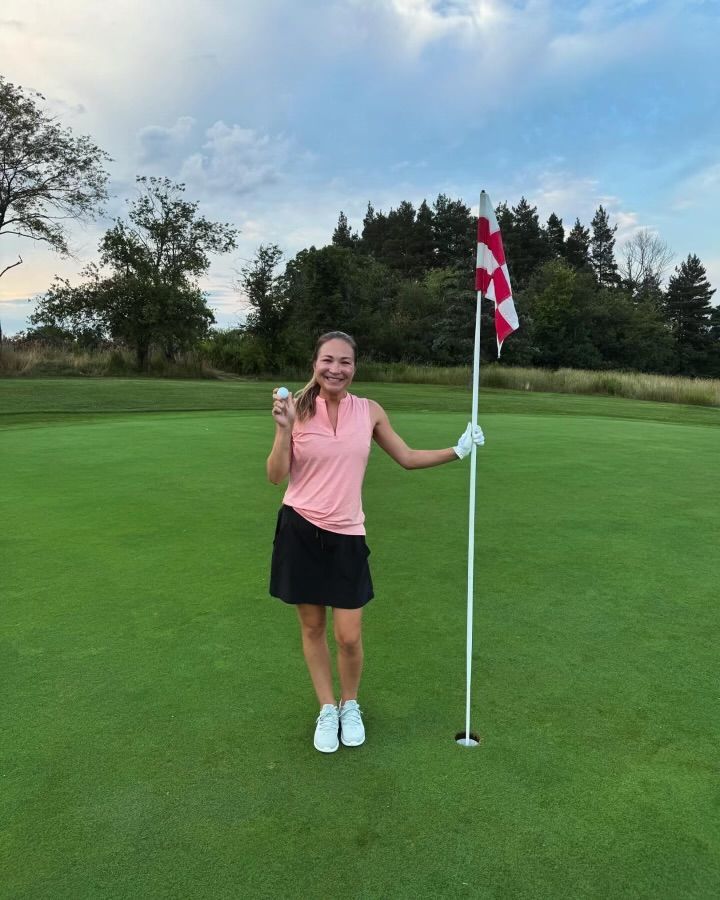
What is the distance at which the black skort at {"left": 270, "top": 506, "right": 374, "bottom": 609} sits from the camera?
2.46 meters

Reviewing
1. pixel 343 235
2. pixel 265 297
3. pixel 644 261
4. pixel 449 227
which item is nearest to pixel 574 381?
pixel 265 297

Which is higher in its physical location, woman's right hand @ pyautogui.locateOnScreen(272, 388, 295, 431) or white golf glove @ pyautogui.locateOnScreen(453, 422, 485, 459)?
woman's right hand @ pyautogui.locateOnScreen(272, 388, 295, 431)

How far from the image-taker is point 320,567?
246 centimetres

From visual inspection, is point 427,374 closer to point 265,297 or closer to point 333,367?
point 265,297

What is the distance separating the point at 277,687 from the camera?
9.00 feet

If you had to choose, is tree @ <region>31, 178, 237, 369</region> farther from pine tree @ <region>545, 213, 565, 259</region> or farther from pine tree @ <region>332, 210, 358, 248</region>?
pine tree @ <region>545, 213, 565, 259</region>

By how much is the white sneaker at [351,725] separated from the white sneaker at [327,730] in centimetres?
3

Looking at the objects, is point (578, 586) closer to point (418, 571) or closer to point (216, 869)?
point (418, 571)

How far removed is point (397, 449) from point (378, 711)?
104 cm

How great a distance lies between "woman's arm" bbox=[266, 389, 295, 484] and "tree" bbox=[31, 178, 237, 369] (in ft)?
100

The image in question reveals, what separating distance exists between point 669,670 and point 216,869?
2084mm

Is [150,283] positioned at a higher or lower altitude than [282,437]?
higher

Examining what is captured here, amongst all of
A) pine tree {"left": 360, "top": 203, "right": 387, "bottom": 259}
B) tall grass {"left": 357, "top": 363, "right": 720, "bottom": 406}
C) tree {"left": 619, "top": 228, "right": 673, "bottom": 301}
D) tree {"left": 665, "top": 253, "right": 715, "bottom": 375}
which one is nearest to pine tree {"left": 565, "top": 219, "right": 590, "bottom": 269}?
tree {"left": 619, "top": 228, "right": 673, "bottom": 301}

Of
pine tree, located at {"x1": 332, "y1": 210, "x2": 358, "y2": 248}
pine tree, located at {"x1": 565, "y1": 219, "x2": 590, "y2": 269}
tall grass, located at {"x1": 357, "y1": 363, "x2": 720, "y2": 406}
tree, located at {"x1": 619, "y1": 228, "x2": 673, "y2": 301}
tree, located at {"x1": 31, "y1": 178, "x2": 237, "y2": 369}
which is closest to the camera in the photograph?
tall grass, located at {"x1": 357, "y1": 363, "x2": 720, "y2": 406}
